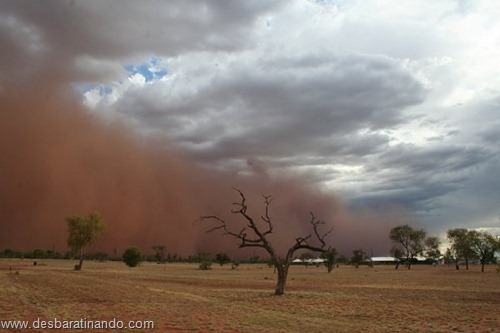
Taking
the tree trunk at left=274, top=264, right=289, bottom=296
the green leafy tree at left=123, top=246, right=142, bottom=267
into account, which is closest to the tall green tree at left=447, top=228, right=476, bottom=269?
the green leafy tree at left=123, top=246, right=142, bottom=267

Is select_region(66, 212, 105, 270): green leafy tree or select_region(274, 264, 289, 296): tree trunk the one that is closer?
select_region(274, 264, 289, 296): tree trunk

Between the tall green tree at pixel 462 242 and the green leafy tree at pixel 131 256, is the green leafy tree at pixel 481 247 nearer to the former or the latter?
the tall green tree at pixel 462 242

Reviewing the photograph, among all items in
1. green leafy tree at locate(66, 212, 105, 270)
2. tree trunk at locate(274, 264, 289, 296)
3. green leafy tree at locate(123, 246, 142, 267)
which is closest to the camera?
tree trunk at locate(274, 264, 289, 296)

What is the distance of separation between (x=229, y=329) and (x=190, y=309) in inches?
268

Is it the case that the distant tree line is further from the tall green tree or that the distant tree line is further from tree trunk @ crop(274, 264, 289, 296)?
tree trunk @ crop(274, 264, 289, 296)

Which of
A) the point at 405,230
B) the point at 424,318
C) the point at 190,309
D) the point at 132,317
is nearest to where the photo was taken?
the point at 132,317

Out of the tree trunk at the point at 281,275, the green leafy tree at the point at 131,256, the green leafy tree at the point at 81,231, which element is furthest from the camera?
the green leafy tree at the point at 131,256

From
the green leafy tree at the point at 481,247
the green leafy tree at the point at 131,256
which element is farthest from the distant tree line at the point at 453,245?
the green leafy tree at the point at 131,256

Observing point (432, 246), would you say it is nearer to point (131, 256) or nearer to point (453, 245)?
point (453, 245)

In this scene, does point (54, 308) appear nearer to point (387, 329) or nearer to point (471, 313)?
point (387, 329)

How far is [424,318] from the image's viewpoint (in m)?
21.7

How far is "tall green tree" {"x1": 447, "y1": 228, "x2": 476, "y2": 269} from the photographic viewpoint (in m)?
115

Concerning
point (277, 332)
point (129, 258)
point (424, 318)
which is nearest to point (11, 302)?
point (277, 332)

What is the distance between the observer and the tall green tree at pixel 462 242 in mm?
115438
